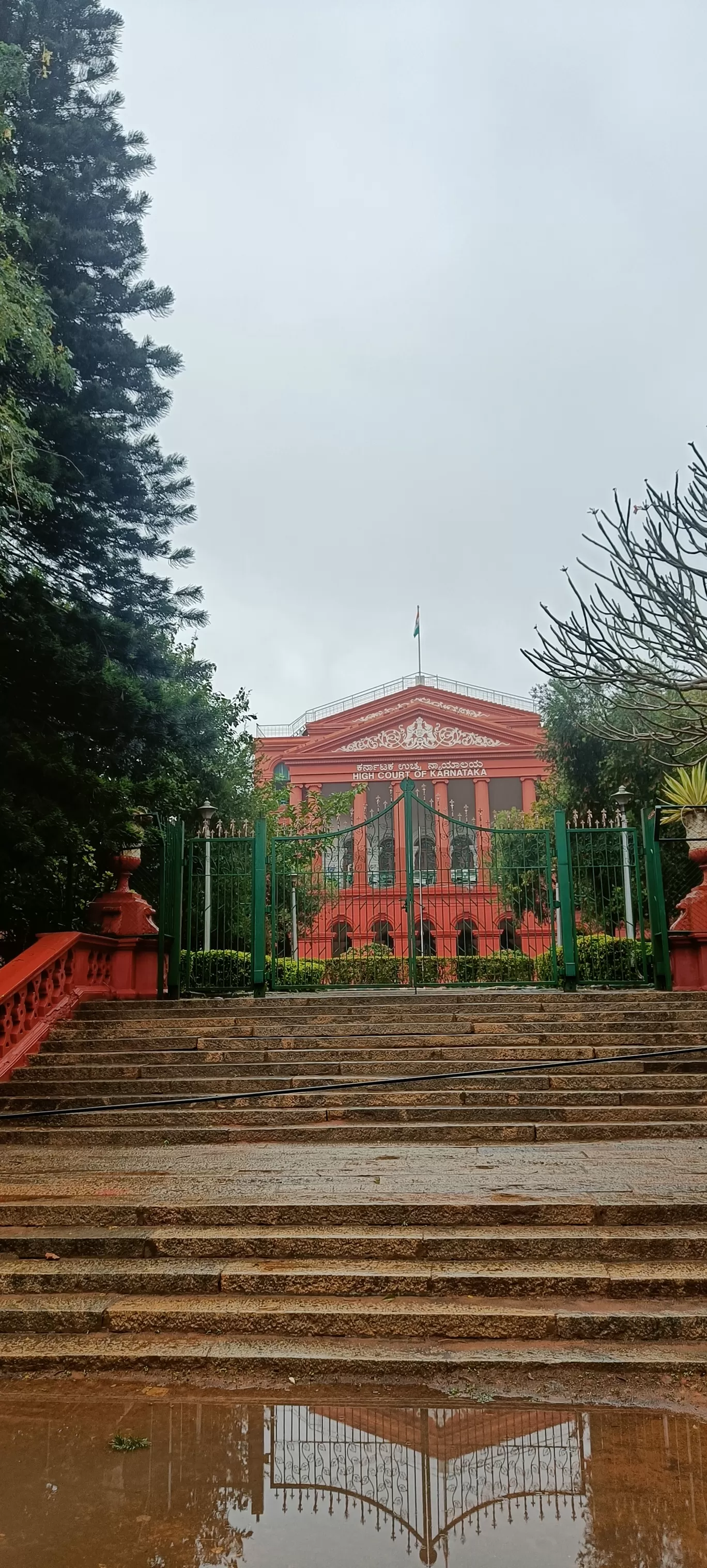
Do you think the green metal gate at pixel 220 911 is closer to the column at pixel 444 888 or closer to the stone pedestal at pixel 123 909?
the stone pedestal at pixel 123 909

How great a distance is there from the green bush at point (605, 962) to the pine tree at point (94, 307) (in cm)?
696

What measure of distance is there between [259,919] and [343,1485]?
866 cm

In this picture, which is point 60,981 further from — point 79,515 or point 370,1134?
point 79,515

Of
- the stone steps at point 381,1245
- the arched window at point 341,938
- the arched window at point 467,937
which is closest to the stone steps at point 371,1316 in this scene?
the stone steps at point 381,1245

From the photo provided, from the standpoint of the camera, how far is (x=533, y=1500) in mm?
2836

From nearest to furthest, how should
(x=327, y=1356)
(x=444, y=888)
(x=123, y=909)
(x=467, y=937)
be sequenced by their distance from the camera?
(x=327, y=1356)
(x=123, y=909)
(x=467, y=937)
(x=444, y=888)

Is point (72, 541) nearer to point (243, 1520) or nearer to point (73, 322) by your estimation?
point (73, 322)

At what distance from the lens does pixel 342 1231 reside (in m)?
4.96

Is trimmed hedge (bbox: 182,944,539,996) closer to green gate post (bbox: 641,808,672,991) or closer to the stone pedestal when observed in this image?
the stone pedestal

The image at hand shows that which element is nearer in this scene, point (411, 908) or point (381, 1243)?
point (381, 1243)

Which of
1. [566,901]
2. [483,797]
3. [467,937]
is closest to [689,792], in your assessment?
[566,901]

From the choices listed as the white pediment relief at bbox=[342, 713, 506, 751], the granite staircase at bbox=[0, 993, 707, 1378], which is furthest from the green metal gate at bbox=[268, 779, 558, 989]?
the white pediment relief at bbox=[342, 713, 506, 751]

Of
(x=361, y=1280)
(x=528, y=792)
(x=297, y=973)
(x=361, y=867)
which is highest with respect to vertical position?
(x=528, y=792)

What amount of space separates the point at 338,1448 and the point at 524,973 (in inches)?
490
